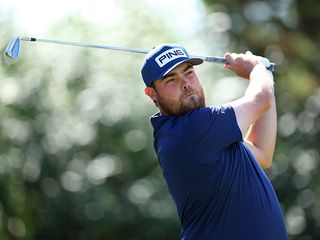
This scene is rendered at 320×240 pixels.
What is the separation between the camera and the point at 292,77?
986 cm

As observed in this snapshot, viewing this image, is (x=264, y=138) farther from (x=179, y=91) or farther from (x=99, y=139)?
(x=99, y=139)

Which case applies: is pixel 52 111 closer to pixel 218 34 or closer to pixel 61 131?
pixel 61 131

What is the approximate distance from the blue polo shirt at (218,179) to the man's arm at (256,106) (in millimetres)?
69

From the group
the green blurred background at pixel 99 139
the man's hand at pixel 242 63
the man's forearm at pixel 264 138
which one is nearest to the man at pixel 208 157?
the man's hand at pixel 242 63

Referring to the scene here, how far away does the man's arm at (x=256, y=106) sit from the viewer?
12.0ft

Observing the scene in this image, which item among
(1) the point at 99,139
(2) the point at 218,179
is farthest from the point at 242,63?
(1) the point at 99,139

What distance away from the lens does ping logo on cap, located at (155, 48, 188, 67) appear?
3.72m

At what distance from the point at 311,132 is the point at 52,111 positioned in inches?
108

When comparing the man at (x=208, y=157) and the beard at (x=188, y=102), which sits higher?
the beard at (x=188, y=102)

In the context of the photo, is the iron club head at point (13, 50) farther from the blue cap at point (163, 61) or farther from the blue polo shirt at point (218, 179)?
the blue polo shirt at point (218, 179)

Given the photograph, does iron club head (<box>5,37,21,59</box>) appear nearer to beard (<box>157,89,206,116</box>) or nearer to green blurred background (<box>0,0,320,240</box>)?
beard (<box>157,89,206,116</box>)

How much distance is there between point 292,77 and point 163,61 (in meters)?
6.30

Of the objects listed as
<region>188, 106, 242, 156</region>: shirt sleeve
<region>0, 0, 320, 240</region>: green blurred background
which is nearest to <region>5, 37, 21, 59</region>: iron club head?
<region>188, 106, 242, 156</region>: shirt sleeve

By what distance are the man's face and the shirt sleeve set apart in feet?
0.38
